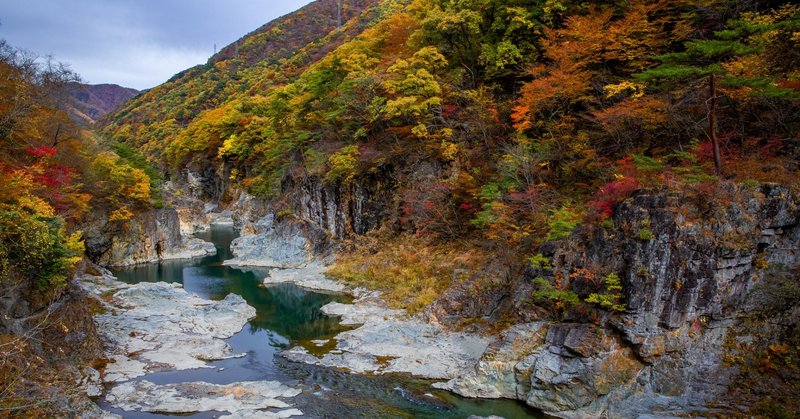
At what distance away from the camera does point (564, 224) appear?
1633 centimetres

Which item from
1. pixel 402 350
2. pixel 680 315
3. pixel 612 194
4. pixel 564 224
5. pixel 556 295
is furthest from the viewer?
pixel 402 350

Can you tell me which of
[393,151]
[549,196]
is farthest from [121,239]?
[549,196]

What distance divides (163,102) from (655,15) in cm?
9511

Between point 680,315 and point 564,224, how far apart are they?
443 centimetres

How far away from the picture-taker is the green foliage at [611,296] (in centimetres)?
1433

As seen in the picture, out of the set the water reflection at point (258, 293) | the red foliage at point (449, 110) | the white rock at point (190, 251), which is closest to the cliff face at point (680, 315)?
the water reflection at point (258, 293)

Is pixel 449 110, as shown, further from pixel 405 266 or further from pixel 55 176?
pixel 55 176

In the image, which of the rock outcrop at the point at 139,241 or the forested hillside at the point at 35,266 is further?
the rock outcrop at the point at 139,241

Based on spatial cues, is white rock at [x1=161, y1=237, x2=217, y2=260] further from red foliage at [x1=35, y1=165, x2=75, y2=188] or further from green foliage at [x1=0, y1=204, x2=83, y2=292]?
green foliage at [x1=0, y1=204, x2=83, y2=292]

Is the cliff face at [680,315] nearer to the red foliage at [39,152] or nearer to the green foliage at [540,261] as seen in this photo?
the green foliage at [540,261]

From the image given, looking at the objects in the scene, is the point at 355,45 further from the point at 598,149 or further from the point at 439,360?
the point at 439,360

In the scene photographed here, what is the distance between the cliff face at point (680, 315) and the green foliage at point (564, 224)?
2252mm

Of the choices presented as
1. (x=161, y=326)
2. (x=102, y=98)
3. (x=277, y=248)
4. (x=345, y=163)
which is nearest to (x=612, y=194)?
(x=161, y=326)

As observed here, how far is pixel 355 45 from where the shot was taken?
1554 inches
